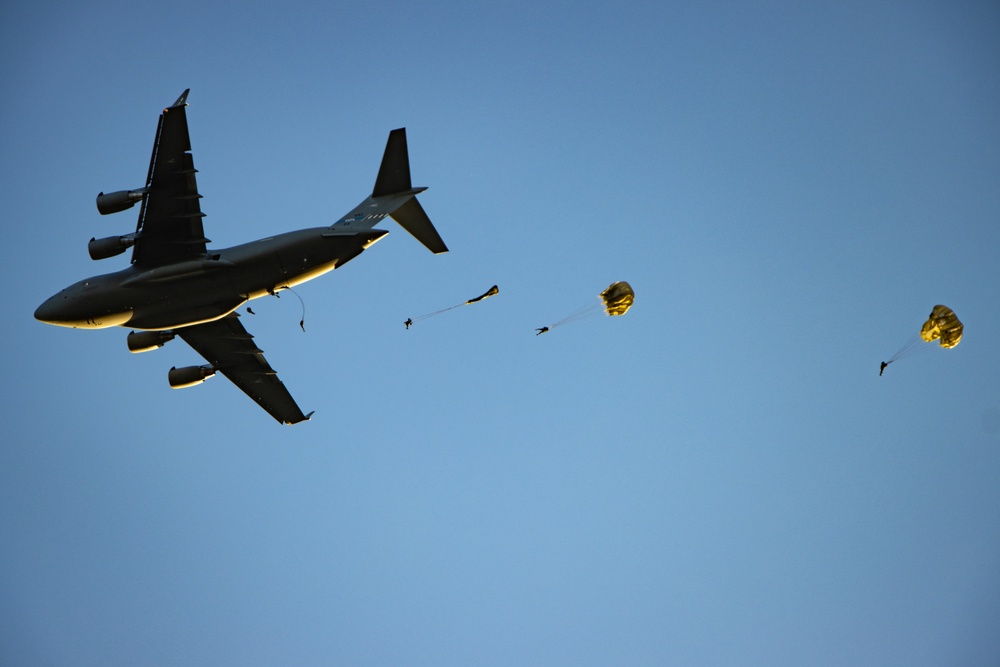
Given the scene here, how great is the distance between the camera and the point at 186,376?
35781mm

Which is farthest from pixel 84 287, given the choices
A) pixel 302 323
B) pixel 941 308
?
pixel 941 308

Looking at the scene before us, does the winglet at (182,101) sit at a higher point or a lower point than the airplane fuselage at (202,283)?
higher

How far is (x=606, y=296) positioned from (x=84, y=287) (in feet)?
55.2

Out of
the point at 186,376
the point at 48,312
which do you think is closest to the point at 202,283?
the point at 48,312

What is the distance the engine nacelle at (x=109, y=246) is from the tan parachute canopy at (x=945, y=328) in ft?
85.8

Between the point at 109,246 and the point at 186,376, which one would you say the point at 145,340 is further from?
the point at 109,246

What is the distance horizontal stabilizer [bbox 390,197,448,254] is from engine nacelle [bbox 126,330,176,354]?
983 cm

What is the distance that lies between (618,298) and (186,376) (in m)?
16.0

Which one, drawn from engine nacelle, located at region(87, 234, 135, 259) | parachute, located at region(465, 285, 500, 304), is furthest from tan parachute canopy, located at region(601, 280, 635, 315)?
engine nacelle, located at region(87, 234, 135, 259)

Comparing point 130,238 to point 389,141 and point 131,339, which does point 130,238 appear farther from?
point 389,141

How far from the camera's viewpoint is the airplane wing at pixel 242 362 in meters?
35.7

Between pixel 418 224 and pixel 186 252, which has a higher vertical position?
pixel 418 224

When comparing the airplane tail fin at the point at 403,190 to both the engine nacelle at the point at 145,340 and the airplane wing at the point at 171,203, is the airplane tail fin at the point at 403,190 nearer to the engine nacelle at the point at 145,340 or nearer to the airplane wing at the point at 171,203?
the airplane wing at the point at 171,203

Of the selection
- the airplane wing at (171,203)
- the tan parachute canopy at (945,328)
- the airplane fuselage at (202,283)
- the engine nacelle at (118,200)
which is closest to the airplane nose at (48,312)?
the airplane fuselage at (202,283)
